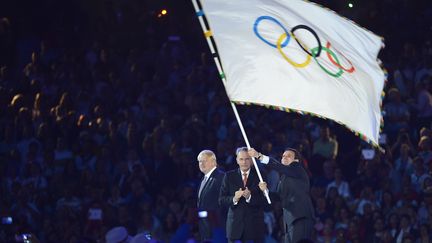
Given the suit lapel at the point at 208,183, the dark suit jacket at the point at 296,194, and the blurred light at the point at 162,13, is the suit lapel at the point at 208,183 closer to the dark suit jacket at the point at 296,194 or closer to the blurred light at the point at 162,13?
the dark suit jacket at the point at 296,194

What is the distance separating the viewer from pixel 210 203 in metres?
14.6

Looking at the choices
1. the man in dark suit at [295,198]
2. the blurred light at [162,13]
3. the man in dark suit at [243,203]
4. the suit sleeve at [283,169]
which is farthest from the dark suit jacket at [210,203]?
the blurred light at [162,13]

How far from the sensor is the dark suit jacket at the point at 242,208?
14.3 meters

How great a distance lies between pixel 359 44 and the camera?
13.9m

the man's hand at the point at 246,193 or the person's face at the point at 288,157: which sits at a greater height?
the person's face at the point at 288,157

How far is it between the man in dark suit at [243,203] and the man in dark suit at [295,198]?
0.32 m

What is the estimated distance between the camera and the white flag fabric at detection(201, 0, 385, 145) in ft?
44.0

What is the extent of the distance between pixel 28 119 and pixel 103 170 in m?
2.04

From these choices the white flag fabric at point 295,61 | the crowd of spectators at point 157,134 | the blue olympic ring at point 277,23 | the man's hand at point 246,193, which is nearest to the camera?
the white flag fabric at point 295,61

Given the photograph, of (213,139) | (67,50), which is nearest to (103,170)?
(213,139)

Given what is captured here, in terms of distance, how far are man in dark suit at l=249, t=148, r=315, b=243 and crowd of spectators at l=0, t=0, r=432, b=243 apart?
2113 mm

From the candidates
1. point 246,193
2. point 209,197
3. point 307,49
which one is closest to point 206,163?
point 209,197

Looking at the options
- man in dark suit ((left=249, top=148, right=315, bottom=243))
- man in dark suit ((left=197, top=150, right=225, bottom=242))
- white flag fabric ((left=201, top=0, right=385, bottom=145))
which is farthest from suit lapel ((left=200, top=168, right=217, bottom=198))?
white flag fabric ((left=201, top=0, right=385, bottom=145))

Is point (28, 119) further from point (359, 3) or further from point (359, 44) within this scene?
point (359, 44)
